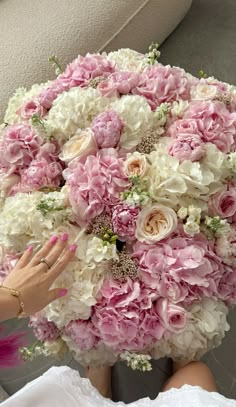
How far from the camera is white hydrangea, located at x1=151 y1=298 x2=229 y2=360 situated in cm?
96

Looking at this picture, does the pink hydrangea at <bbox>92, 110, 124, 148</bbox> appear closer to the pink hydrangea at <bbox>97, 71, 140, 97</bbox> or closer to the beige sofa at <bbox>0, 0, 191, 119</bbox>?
the pink hydrangea at <bbox>97, 71, 140, 97</bbox>

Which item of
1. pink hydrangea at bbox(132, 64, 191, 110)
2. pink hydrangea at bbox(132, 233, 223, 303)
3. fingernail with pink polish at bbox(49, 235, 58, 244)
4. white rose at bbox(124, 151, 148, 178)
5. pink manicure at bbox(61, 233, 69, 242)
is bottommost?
pink hydrangea at bbox(132, 233, 223, 303)

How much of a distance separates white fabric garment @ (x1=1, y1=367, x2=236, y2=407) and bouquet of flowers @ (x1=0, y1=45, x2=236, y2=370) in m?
0.05

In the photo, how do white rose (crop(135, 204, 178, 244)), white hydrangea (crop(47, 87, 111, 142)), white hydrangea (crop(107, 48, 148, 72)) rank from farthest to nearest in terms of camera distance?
white hydrangea (crop(107, 48, 148, 72)) < white hydrangea (crop(47, 87, 111, 142)) < white rose (crop(135, 204, 178, 244))

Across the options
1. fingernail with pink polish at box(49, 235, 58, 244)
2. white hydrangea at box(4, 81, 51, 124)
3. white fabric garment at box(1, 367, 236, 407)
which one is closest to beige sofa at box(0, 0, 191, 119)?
white hydrangea at box(4, 81, 51, 124)

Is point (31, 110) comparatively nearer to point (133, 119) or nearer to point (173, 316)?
point (133, 119)

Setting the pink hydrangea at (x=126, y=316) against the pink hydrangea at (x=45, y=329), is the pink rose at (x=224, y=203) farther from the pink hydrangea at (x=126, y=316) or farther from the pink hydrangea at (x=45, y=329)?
the pink hydrangea at (x=45, y=329)

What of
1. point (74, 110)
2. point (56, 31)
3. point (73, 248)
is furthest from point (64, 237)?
point (56, 31)

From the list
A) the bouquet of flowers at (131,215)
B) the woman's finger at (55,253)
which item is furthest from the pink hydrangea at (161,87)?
the woman's finger at (55,253)

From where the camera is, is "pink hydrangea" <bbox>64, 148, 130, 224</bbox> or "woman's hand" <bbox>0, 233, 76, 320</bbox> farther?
"pink hydrangea" <bbox>64, 148, 130, 224</bbox>

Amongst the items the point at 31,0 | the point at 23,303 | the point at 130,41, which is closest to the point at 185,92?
the point at 23,303

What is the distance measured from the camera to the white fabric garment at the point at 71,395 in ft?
3.01

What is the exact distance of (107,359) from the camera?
1.04 meters

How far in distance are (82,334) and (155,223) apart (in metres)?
0.24
